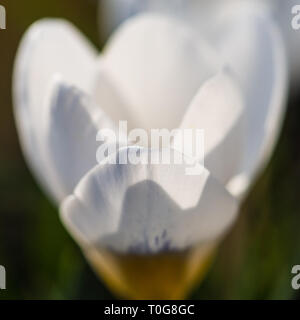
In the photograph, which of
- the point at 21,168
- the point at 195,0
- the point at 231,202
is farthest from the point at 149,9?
the point at 231,202

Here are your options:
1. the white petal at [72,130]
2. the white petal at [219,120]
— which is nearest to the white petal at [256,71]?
the white petal at [219,120]

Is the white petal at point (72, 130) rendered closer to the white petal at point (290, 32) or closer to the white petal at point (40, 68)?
the white petal at point (40, 68)

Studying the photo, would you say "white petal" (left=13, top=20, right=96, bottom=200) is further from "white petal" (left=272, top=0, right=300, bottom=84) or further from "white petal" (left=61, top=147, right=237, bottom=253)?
"white petal" (left=272, top=0, right=300, bottom=84)

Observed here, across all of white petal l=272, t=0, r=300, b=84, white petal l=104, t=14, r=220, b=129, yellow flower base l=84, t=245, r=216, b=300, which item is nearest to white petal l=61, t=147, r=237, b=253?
yellow flower base l=84, t=245, r=216, b=300

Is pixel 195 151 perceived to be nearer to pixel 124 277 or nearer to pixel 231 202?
pixel 231 202

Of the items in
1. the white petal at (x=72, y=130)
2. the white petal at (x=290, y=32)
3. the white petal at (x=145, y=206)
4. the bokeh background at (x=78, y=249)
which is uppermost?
the white petal at (x=290, y=32)

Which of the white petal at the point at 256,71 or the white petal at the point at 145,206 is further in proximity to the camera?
the white petal at the point at 256,71
